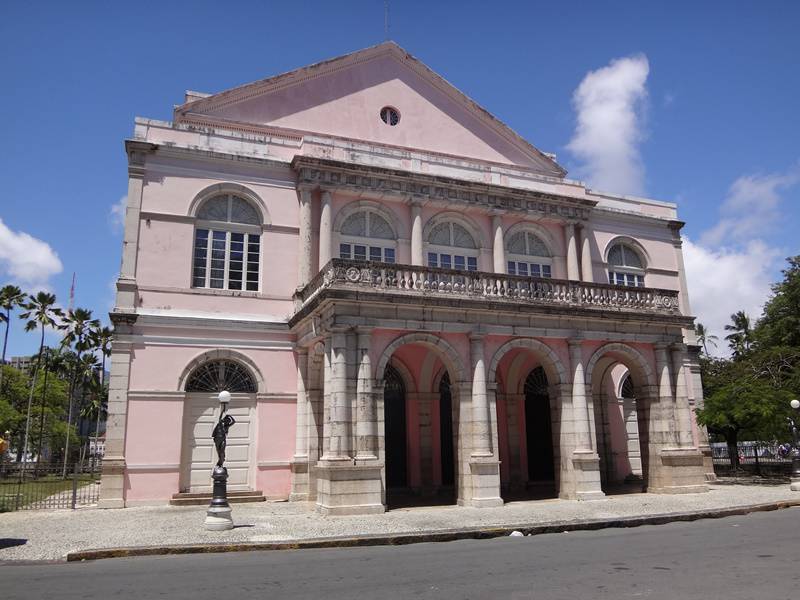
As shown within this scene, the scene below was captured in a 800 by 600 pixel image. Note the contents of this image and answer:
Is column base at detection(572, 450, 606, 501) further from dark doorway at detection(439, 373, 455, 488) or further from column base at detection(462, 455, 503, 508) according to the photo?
dark doorway at detection(439, 373, 455, 488)

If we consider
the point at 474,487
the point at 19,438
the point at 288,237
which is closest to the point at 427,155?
the point at 288,237

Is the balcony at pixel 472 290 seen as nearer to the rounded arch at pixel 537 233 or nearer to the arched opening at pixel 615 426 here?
the arched opening at pixel 615 426

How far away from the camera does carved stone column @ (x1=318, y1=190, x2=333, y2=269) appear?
19938 millimetres

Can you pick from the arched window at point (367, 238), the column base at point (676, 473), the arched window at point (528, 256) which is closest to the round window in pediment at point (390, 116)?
the arched window at point (367, 238)

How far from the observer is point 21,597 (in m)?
7.55

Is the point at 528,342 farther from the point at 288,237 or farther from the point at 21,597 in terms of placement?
the point at 21,597

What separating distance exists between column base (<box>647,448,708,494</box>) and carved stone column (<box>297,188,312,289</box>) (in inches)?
464

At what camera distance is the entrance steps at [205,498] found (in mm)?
17453

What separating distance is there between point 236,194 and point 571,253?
11907 millimetres

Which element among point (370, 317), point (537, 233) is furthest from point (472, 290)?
point (537, 233)

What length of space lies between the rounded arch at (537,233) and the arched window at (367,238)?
4.40m

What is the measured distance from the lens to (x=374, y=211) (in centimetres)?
2117

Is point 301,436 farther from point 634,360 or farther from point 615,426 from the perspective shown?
point 615,426

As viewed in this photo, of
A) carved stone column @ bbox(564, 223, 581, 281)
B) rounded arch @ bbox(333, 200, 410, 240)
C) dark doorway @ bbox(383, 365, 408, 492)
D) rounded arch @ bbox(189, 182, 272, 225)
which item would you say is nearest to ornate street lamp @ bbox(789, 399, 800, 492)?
carved stone column @ bbox(564, 223, 581, 281)
